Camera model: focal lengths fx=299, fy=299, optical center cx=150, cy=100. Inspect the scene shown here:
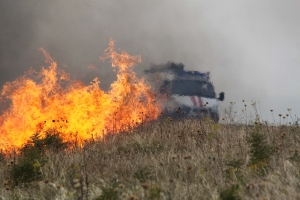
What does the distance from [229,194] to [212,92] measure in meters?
8.93

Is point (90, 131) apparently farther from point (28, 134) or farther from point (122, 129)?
point (28, 134)

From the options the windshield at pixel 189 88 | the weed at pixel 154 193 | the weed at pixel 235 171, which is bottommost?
the weed at pixel 154 193

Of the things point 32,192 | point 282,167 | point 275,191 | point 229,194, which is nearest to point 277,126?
point 282,167

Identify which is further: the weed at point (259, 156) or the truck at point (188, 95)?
the truck at point (188, 95)

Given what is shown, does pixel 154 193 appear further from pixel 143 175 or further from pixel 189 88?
pixel 189 88

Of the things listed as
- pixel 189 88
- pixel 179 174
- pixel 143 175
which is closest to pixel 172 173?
pixel 179 174

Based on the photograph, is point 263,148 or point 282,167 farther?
point 263,148

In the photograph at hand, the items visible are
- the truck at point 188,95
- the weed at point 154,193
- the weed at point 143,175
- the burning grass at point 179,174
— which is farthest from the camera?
the truck at point 188,95

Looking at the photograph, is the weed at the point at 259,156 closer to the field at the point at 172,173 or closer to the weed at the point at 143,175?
the field at the point at 172,173

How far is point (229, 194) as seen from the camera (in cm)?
300

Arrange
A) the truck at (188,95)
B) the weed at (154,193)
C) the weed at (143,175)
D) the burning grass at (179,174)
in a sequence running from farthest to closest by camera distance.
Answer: the truck at (188,95) < the weed at (143,175) < the burning grass at (179,174) < the weed at (154,193)

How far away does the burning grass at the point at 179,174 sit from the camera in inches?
139

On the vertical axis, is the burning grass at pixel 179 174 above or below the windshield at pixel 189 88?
below

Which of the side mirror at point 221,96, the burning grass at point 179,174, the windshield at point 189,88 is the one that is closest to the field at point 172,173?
the burning grass at point 179,174
